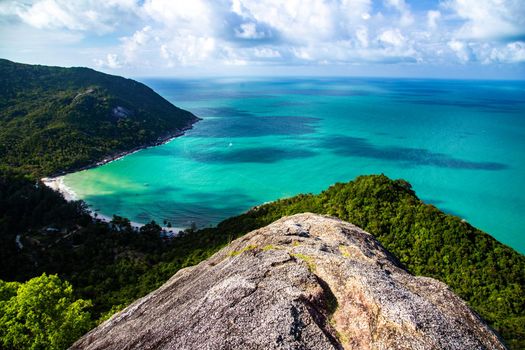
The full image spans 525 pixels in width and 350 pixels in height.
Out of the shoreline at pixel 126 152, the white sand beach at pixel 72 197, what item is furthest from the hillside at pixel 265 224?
the shoreline at pixel 126 152

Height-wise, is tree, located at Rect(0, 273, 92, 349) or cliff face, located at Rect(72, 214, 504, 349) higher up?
cliff face, located at Rect(72, 214, 504, 349)

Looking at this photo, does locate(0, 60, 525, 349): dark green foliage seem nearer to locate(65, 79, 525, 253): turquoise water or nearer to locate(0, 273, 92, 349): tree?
locate(0, 273, 92, 349): tree

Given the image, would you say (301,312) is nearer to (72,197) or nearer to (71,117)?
(72,197)

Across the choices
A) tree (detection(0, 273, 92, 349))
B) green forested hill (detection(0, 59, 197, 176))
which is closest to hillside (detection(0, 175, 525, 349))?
tree (detection(0, 273, 92, 349))

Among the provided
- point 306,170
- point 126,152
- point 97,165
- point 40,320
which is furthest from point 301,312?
point 126,152

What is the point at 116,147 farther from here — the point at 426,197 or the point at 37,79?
the point at 426,197

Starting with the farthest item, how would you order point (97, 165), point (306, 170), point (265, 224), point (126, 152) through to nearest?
1. point (126, 152)
2. point (97, 165)
3. point (306, 170)
4. point (265, 224)
